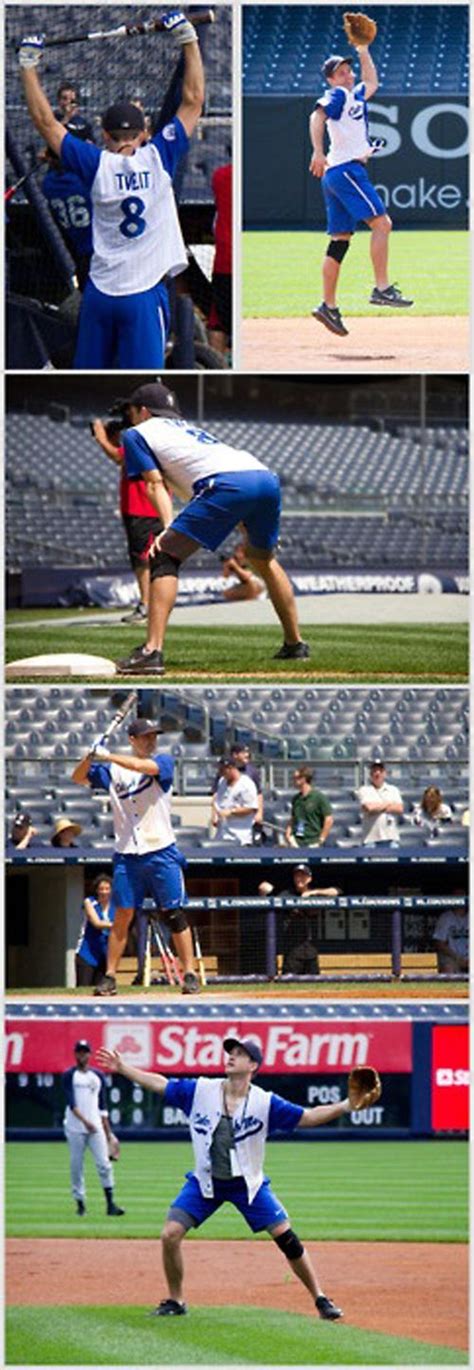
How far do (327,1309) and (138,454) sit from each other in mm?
2750

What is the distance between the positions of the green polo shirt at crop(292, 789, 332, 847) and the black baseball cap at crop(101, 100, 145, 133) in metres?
2.19

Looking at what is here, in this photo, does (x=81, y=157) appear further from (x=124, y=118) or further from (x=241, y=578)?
(x=241, y=578)

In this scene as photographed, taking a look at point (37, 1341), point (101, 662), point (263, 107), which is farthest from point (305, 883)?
point (263, 107)

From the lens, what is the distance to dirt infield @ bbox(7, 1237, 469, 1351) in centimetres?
962

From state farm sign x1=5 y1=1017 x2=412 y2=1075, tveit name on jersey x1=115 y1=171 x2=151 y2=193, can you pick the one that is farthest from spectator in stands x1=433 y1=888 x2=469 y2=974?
tveit name on jersey x1=115 y1=171 x2=151 y2=193

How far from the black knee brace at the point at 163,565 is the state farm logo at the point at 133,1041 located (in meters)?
1.44

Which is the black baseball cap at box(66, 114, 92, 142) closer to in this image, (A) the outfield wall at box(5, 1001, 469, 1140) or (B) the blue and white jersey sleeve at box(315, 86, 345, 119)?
(B) the blue and white jersey sleeve at box(315, 86, 345, 119)

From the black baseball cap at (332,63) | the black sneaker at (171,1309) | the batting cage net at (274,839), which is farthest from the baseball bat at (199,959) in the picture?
the black baseball cap at (332,63)

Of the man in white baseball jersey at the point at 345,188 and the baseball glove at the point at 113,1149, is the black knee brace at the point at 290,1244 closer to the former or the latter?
the baseball glove at the point at 113,1149

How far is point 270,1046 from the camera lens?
9734 mm

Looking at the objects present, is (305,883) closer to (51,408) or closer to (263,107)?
(51,408)

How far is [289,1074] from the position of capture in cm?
981

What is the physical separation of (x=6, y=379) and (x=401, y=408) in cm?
184

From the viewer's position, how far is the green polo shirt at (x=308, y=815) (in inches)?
387
